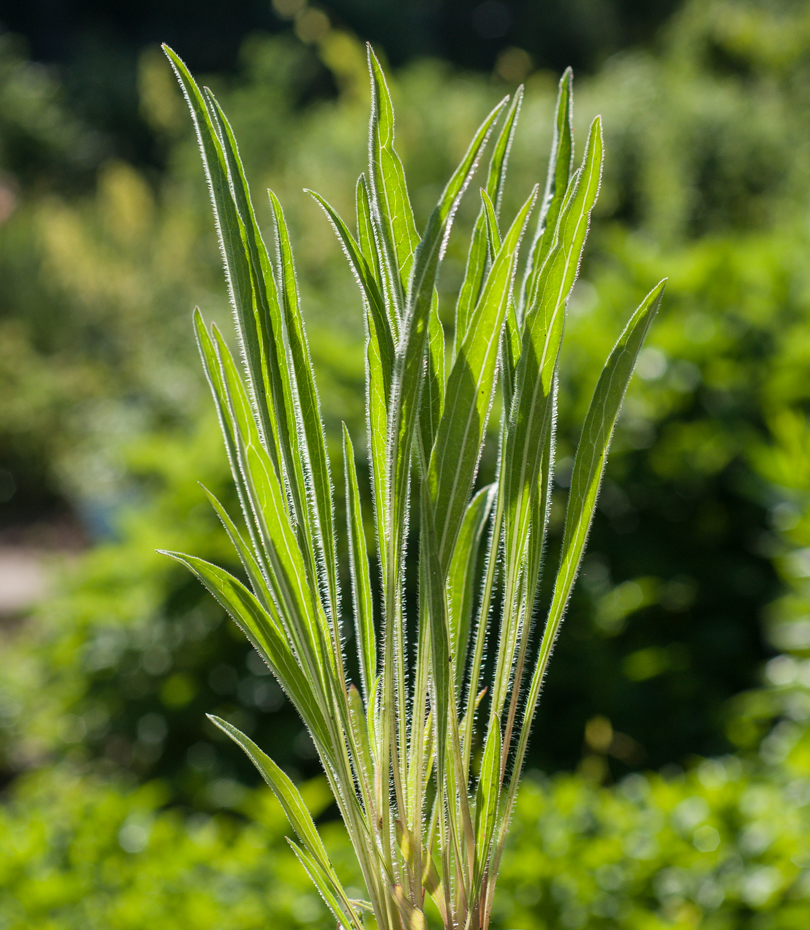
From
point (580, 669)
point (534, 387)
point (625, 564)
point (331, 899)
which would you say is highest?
point (534, 387)

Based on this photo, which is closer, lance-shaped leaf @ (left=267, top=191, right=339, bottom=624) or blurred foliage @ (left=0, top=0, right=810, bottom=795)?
lance-shaped leaf @ (left=267, top=191, right=339, bottom=624)

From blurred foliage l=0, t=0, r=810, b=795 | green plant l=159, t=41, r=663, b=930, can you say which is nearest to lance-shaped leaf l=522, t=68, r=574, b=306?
green plant l=159, t=41, r=663, b=930

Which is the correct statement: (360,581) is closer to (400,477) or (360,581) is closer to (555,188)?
(400,477)

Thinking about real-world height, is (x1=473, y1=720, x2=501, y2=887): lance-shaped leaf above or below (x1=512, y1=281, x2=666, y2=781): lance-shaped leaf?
below

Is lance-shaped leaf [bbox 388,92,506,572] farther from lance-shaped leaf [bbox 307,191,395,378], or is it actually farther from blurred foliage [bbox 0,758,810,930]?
blurred foliage [bbox 0,758,810,930]

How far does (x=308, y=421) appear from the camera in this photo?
47cm

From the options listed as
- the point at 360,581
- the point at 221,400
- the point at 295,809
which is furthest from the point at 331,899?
the point at 221,400

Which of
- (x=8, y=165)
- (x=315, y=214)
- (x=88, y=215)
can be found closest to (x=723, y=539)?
(x=315, y=214)

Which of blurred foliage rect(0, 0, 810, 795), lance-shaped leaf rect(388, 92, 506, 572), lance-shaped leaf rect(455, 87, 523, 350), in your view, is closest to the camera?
lance-shaped leaf rect(388, 92, 506, 572)

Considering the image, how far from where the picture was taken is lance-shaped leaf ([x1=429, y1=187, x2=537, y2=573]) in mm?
425

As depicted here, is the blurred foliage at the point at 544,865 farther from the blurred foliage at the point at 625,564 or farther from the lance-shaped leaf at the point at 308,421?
the lance-shaped leaf at the point at 308,421

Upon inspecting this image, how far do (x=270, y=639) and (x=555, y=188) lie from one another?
11.6 inches

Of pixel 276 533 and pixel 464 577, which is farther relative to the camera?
pixel 464 577

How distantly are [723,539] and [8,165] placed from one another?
1696 centimetres
